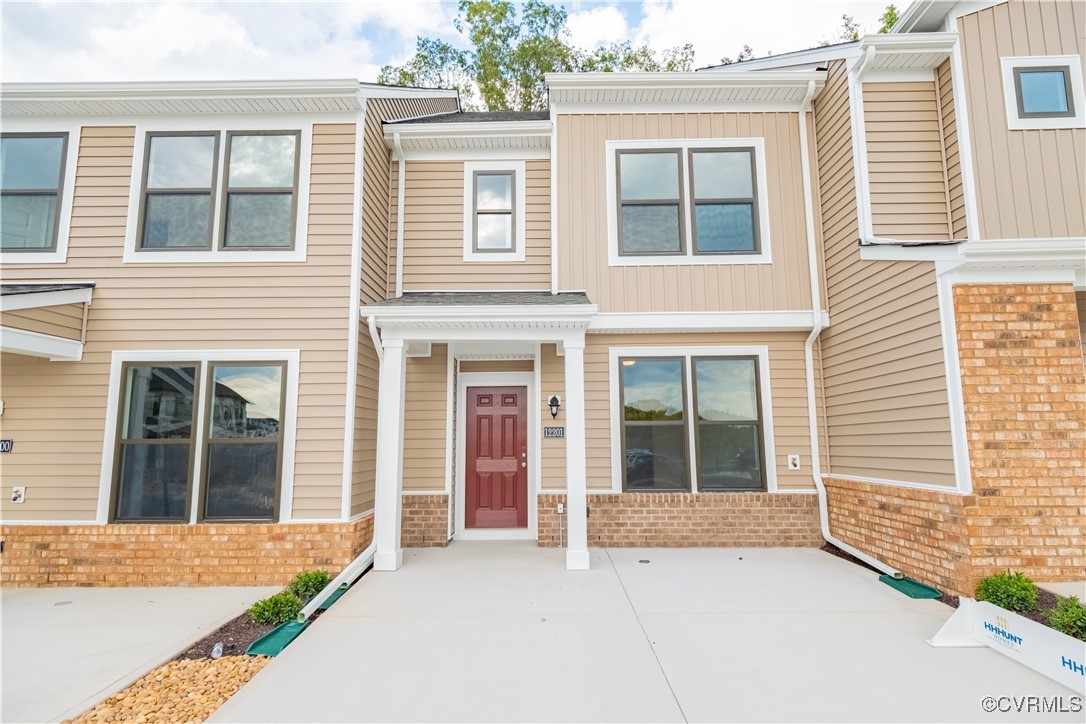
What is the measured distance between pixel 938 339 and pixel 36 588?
8.97 metres

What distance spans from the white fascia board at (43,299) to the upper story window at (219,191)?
2.37ft

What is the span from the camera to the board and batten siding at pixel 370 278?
5.71m

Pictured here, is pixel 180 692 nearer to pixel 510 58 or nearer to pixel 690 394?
pixel 690 394

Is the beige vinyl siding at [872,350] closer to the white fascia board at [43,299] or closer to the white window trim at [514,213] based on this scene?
the white window trim at [514,213]

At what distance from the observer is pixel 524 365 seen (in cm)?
693

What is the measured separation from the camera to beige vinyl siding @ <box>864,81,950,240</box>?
523 centimetres

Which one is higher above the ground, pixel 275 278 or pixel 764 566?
pixel 275 278

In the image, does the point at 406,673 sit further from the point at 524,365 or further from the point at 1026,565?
the point at 1026,565

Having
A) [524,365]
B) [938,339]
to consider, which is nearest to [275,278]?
[524,365]

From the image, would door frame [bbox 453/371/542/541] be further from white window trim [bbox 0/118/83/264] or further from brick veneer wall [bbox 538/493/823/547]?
white window trim [bbox 0/118/83/264]

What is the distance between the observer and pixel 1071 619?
11.0 ft

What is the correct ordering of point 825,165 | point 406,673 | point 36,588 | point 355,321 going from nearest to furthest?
point 406,673, point 36,588, point 355,321, point 825,165

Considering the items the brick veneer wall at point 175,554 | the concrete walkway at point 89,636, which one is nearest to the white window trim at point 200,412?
the brick veneer wall at point 175,554
